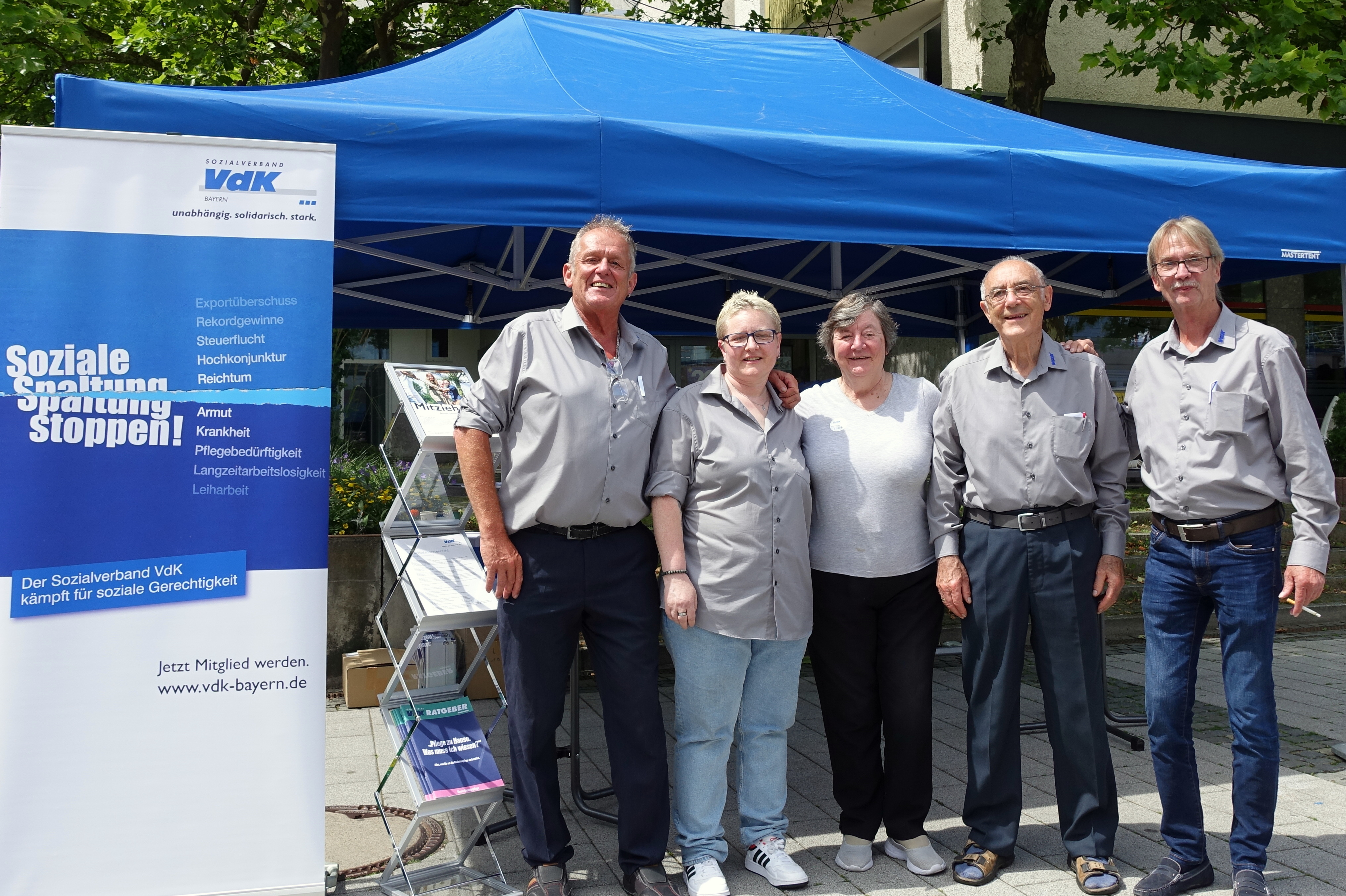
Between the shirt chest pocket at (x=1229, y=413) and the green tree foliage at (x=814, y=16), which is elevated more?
the green tree foliage at (x=814, y=16)

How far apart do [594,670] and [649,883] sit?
63 centimetres

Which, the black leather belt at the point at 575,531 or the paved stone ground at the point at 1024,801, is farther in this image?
the paved stone ground at the point at 1024,801

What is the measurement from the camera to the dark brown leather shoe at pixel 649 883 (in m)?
2.93

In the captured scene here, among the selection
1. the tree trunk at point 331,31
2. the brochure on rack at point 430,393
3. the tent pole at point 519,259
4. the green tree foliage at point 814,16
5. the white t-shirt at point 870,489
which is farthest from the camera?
the green tree foliage at point 814,16

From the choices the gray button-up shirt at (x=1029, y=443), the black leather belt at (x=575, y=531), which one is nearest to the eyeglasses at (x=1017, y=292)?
the gray button-up shirt at (x=1029, y=443)

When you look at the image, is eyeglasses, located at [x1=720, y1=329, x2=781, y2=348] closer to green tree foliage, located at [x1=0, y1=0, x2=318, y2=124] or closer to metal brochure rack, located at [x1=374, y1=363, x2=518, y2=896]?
metal brochure rack, located at [x1=374, y1=363, x2=518, y2=896]

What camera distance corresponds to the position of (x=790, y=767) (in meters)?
4.26

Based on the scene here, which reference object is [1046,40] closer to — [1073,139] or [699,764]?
[1073,139]

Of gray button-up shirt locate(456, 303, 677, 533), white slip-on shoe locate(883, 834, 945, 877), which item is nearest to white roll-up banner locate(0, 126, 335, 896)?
gray button-up shirt locate(456, 303, 677, 533)

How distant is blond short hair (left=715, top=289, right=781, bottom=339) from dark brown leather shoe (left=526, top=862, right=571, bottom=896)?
5.36ft

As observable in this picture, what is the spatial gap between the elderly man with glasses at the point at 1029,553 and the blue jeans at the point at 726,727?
0.58 meters

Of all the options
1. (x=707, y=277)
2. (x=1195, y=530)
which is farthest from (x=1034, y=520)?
(x=707, y=277)

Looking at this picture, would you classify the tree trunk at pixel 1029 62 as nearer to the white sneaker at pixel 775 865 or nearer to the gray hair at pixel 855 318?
the gray hair at pixel 855 318

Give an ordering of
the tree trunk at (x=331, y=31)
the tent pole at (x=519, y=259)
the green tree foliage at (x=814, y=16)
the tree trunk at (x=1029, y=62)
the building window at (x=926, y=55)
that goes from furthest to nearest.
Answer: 1. the building window at (x=926, y=55)
2. the green tree foliage at (x=814, y=16)
3. the tree trunk at (x=331, y=31)
4. the tree trunk at (x=1029, y=62)
5. the tent pole at (x=519, y=259)
